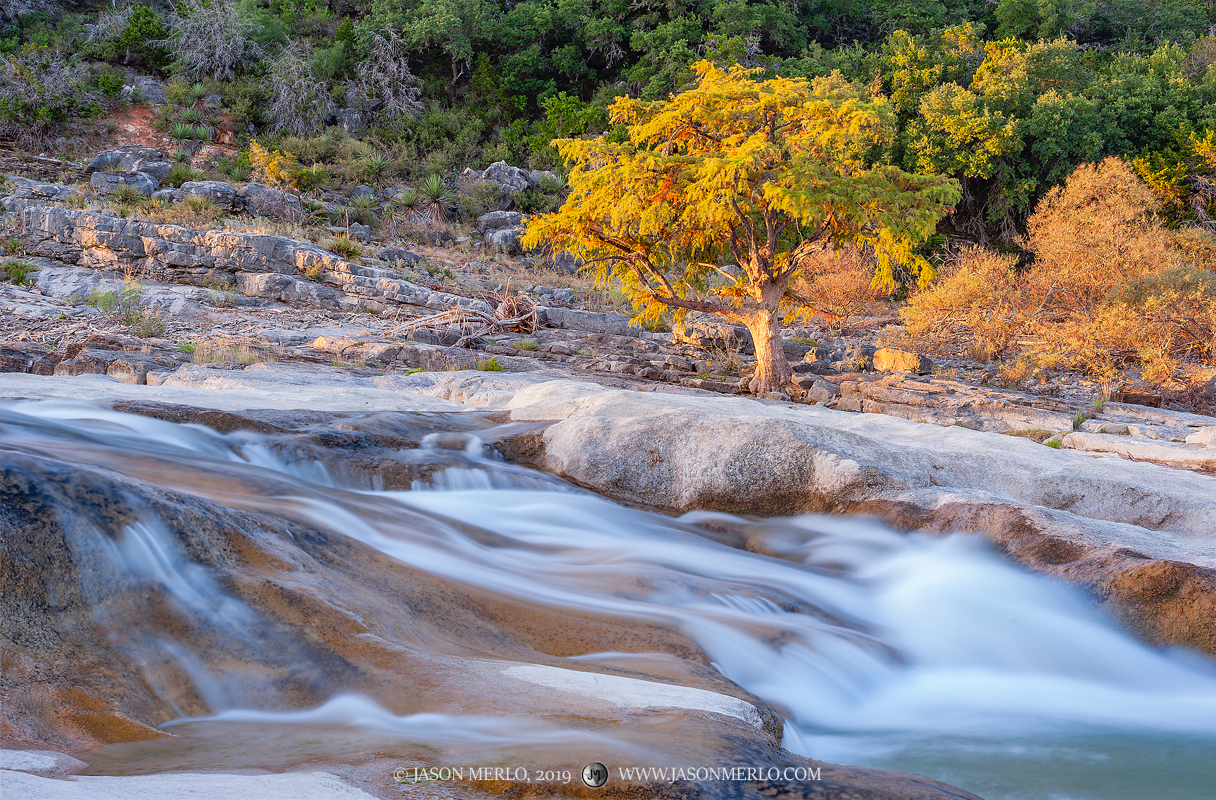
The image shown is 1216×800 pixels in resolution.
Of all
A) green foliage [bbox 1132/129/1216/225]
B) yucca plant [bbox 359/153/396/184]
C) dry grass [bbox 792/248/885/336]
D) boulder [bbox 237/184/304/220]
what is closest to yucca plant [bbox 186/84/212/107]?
yucca plant [bbox 359/153/396/184]

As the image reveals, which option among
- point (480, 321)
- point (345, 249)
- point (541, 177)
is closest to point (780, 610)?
point (480, 321)

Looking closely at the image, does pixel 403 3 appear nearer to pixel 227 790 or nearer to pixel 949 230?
pixel 949 230

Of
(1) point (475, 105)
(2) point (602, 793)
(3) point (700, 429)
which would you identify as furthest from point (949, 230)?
(2) point (602, 793)

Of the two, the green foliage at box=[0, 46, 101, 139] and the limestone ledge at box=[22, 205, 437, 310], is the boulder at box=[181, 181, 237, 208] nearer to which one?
the limestone ledge at box=[22, 205, 437, 310]

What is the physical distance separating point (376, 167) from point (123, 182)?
8.61 m

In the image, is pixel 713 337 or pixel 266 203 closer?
pixel 713 337

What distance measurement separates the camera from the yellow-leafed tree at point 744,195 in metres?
11.2

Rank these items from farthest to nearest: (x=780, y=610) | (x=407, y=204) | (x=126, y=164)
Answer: (x=407, y=204)
(x=126, y=164)
(x=780, y=610)

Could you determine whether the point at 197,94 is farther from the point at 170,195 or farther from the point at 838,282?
the point at 838,282

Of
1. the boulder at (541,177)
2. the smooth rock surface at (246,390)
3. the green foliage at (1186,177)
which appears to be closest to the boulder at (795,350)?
the smooth rock surface at (246,390)

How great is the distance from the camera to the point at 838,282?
21688mm

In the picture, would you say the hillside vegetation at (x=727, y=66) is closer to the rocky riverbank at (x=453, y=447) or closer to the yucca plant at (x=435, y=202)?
the yucca plant at (x=435, y=202)

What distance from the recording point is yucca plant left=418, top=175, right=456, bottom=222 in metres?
26.8

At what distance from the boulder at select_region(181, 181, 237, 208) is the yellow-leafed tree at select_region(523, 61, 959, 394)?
13.1m
